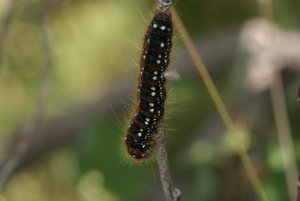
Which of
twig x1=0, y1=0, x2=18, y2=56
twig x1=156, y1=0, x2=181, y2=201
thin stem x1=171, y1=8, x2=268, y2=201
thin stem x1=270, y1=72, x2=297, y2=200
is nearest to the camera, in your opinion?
twig x1=156, y1=0, x2=181, y2=201

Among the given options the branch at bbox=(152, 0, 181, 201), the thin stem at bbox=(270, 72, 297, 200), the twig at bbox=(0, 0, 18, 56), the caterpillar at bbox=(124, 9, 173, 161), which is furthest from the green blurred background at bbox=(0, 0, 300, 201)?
the branch at bbox=(152, 0, 181, 201)

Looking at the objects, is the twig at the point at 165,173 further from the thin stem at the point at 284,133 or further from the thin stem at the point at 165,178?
the thin stem at the point at 284,133

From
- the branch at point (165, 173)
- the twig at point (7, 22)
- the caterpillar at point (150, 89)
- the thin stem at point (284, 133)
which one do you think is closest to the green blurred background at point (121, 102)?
the thin stem at point (284, 133)

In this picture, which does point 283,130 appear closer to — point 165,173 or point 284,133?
point 284,133

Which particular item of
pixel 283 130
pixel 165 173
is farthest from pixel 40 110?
pixel 165 173

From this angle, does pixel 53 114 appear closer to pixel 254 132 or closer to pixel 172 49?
pixel 254 132

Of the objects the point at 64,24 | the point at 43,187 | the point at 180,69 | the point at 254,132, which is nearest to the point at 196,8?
the point at 180,69

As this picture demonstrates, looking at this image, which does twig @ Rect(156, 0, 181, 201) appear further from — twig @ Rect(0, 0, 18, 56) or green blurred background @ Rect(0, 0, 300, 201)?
twig @ Rect(0, 0, 18, 56)
